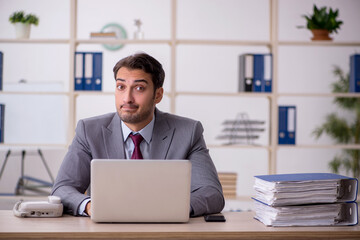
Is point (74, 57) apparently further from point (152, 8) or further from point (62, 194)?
point (62, 194)

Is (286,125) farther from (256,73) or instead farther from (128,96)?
(128,96)

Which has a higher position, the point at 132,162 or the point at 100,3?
the point at 100,3

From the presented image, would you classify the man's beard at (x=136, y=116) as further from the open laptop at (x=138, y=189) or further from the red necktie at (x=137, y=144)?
the open laptop at (x=138, y=189)

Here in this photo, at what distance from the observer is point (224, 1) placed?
213 inches

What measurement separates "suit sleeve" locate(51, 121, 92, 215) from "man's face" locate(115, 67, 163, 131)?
0.72 ft

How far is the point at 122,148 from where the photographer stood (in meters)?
2.14

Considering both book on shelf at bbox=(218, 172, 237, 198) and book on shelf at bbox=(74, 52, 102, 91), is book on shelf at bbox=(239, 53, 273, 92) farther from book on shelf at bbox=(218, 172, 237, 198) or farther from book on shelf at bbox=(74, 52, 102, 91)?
book on shelf at bbox=(74, 52, 102, 91)

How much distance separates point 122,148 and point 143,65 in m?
0.40

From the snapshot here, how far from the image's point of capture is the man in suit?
6.90 ft

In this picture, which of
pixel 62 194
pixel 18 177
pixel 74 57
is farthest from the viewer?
pixel 18 177

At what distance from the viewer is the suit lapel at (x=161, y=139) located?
7.16 ft

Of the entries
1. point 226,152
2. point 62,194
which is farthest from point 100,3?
point 62,194

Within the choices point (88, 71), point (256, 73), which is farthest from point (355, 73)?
point (88, 71)

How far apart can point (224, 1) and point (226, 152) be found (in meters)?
1.73
